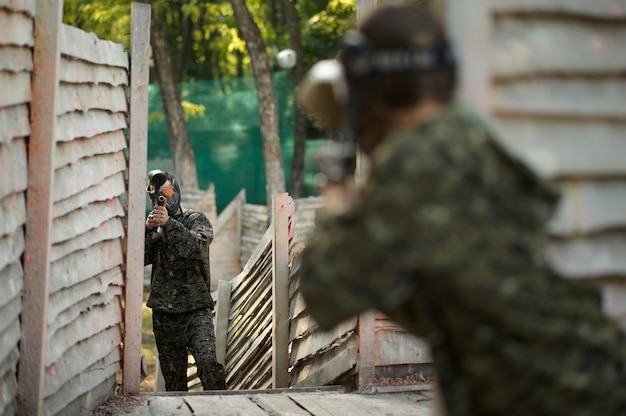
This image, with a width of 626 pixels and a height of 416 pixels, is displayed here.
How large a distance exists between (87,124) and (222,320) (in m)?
4.63

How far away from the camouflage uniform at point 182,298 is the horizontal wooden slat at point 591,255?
4930 mm

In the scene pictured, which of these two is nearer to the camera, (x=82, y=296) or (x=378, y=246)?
(x=378, y=246)

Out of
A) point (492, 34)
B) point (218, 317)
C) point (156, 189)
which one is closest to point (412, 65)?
point (492, 34)

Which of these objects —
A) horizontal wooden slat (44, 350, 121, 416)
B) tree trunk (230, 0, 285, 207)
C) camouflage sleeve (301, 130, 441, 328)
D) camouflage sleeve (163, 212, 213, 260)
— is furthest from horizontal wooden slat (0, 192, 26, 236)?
tree trunk (230, 0, 285, 207)

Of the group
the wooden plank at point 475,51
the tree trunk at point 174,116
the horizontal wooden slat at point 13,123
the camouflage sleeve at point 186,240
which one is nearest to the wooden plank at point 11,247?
the horizontal wooden slat at point 13,123

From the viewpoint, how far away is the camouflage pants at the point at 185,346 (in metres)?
7.75

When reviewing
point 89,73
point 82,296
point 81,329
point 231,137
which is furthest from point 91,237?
point 231,137

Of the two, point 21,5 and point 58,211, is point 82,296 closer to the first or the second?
point 58,211

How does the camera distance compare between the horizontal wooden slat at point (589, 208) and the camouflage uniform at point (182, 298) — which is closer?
the horizontal wooden slat at point (589, 208)

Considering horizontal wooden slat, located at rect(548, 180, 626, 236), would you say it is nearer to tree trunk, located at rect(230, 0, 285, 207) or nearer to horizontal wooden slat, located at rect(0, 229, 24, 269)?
horizontal wooden slat, located at rect(0, 229, 24, 269)

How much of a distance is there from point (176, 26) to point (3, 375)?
85.6ft

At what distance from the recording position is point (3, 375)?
13.5 feet

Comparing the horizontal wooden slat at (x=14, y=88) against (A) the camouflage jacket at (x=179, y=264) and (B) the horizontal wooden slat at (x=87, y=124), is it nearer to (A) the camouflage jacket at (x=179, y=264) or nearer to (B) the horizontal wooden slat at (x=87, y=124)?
(B) the horizontal wooden slat at (x=87, y=124)

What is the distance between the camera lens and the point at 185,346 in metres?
7.98
